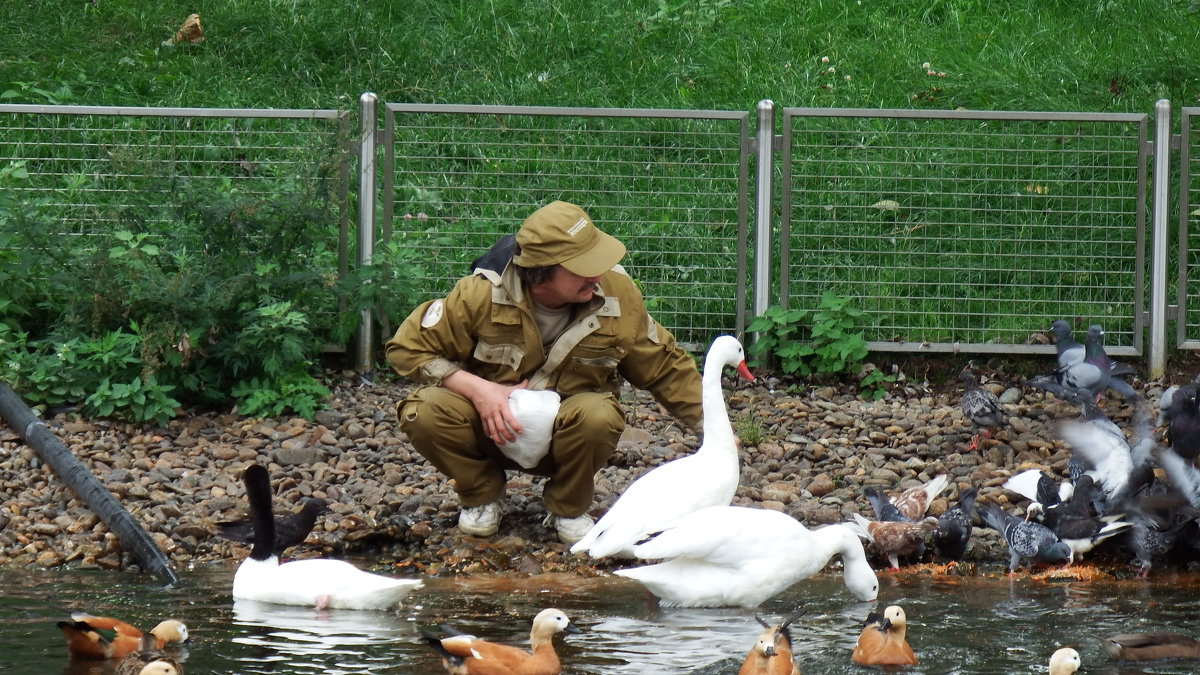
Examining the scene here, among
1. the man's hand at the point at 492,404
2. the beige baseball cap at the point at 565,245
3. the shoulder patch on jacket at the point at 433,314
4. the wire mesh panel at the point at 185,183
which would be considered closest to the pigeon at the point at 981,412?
the beige baseball cap at the point at 565,245

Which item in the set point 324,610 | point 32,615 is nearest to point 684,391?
point 324,610

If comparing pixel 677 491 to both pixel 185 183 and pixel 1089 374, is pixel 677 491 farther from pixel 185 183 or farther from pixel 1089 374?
pixel 185 183

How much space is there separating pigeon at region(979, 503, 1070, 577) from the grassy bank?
19.6 feet

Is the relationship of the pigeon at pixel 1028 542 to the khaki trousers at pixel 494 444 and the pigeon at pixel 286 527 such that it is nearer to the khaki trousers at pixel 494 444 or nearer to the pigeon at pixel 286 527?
the khaki trousers at pixel 494 444

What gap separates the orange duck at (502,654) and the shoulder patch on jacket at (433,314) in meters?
2.11

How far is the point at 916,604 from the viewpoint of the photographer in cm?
654

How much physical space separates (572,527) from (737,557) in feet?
4.22

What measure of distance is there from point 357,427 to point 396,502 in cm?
136

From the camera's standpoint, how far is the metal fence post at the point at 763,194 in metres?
10.3

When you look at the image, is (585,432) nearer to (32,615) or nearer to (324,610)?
(324,610)

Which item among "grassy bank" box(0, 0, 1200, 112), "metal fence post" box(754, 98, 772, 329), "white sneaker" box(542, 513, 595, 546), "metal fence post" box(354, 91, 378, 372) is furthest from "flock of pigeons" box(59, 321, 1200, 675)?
"grassy bank" box(0, 0, 1200, 112)

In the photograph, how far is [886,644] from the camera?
5.42 metres

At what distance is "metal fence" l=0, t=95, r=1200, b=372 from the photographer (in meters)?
10.3

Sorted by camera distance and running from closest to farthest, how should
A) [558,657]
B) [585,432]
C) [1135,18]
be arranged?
[558,657]
[585,432]
[1135,18]
